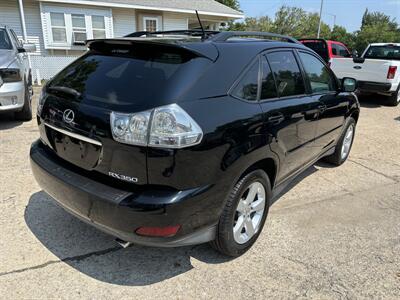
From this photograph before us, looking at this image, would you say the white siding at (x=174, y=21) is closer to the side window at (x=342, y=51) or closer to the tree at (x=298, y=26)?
the side window at (x=342, y=51)

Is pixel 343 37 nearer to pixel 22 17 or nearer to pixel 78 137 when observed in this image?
pixel 22 17

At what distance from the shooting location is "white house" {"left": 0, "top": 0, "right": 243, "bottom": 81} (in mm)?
13134

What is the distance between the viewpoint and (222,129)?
2283 mm

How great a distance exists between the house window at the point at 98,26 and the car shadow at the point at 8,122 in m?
8.54

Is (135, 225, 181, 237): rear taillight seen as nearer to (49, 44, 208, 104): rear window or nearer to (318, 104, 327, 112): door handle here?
(49, 44, 208, 104): rear window

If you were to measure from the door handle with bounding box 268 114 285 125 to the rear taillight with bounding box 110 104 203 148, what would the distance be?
0.91 m

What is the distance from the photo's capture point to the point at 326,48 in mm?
11445

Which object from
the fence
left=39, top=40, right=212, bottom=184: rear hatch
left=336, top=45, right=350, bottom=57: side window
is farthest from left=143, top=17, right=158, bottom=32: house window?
left=39, top=40, right=212, bottom=184: rear hatch

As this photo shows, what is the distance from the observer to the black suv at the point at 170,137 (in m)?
2.10

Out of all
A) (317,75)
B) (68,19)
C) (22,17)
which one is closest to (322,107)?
(317,75)

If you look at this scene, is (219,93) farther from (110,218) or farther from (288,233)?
(288,233)

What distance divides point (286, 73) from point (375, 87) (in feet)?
25.7

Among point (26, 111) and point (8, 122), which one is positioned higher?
point (26, 111)

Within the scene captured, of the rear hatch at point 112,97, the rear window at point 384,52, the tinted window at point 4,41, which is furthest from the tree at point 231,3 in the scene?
the rear hatch at point 112,97
